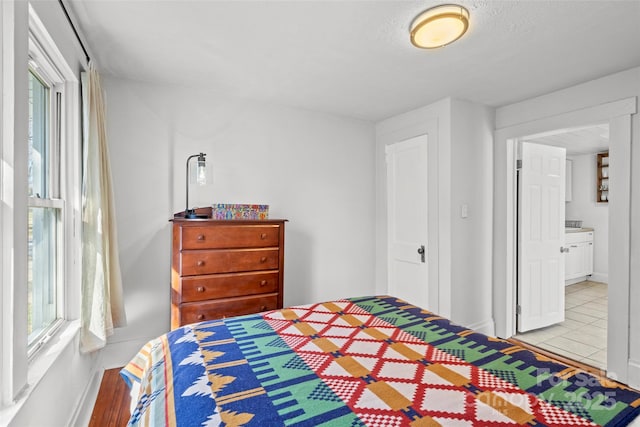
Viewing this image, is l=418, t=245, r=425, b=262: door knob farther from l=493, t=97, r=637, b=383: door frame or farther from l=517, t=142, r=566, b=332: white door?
l=493, t=97, r=637, b=383: door frame

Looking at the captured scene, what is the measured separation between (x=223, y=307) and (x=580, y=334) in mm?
3736

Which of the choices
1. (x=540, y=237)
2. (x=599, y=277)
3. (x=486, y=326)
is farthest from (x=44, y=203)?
(x=599, y=277)

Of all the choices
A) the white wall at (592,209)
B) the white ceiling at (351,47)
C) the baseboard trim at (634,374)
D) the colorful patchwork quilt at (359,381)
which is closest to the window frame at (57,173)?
the white ceiling at (351,47)

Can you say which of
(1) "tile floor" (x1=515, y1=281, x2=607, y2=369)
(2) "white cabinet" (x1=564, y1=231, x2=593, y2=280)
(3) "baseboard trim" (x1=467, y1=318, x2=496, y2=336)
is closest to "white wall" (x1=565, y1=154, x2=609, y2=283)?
(2) "white cabinet" (x1=564, y1=231, x2=593, y2=280)

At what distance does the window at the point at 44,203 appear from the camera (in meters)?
1.67

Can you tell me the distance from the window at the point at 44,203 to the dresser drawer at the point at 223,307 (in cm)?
80

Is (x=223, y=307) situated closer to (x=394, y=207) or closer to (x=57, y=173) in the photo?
(x=57, y=173)

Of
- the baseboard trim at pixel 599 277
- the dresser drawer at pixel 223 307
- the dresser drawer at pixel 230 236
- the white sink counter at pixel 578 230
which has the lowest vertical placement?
the baseboard trim at pixel 599 277

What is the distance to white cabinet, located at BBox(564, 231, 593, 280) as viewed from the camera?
5.39 metres

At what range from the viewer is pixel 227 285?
268 centimetres

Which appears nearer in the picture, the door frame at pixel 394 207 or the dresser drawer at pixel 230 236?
the dresser drawer at pixel 230 236

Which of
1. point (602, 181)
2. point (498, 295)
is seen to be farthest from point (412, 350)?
point (602, 181)

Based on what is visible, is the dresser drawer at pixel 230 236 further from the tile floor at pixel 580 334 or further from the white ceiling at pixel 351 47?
the tile floor at pixel 580 334

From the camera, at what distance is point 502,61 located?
2.45 metres
